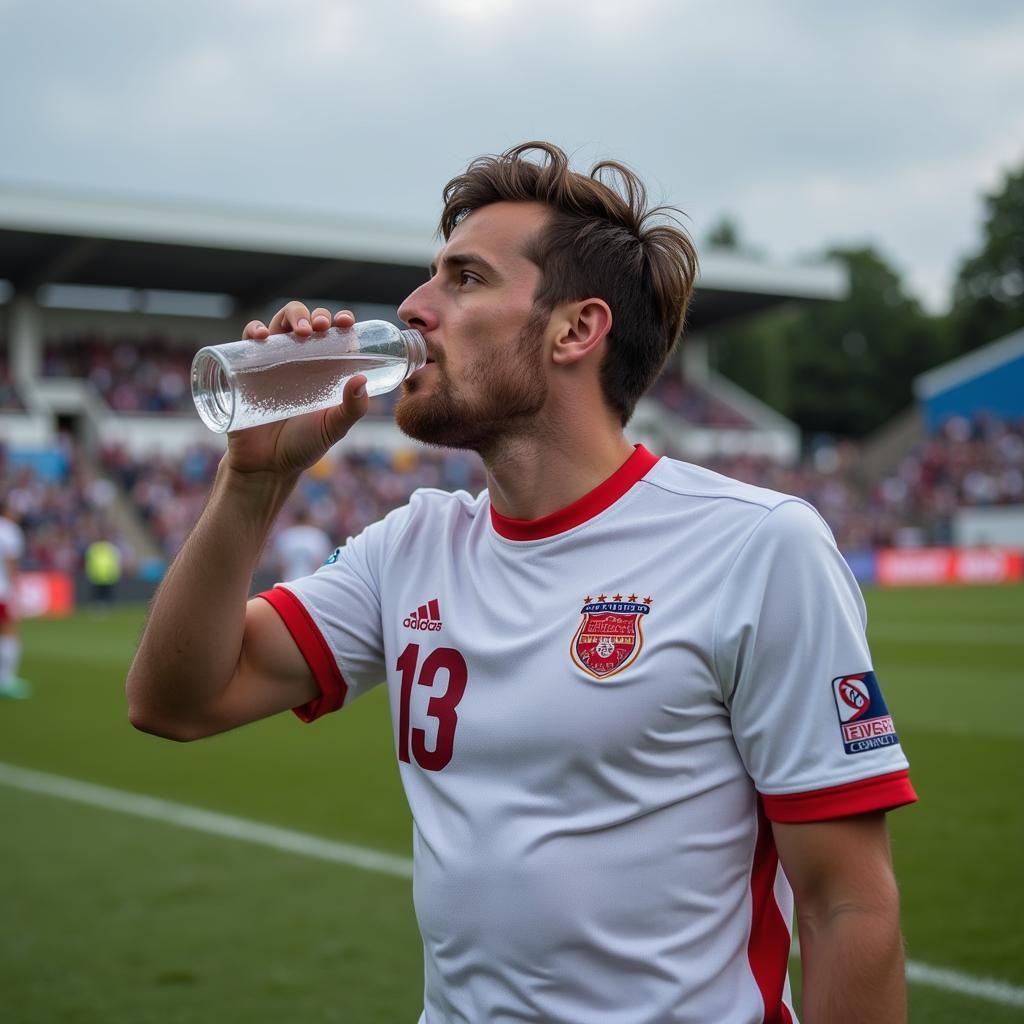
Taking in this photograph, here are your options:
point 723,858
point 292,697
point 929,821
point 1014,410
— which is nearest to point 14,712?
point 929,821

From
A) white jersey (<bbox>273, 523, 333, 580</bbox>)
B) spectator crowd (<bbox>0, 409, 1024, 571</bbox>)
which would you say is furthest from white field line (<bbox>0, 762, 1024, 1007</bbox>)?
spectator crowd (<bbox>0, 409, 1024, 571</bbox>)

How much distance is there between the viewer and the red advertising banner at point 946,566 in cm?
3262

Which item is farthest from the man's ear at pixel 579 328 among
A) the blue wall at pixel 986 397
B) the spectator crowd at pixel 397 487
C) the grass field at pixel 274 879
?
the blue wall at pixel 986 397

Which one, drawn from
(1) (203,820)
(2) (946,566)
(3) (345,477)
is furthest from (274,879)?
(2) (946,566)

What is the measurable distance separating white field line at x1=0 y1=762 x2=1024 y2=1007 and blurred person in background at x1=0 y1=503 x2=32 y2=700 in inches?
144

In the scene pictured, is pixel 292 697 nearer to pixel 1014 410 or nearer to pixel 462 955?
pixel 462 955

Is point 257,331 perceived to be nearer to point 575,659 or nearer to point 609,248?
point 609,248

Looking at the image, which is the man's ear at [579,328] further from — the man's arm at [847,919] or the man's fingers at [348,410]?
the man's arm at [847,919]

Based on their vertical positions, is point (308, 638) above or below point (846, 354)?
below

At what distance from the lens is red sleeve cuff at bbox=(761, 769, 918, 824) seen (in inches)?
71.2

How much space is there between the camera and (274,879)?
19.5ft

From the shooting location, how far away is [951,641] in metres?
16.2

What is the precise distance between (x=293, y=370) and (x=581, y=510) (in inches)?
22.8

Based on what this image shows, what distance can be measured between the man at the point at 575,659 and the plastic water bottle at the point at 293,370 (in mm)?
36
